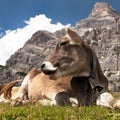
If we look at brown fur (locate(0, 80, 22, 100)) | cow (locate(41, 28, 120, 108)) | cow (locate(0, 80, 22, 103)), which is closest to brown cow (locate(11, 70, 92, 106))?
cow (locate(41, 28, 120, 108))

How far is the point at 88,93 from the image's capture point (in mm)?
13352

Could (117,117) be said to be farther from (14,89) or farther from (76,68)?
(14,89)

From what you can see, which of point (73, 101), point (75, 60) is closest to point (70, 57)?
point (75, 60)

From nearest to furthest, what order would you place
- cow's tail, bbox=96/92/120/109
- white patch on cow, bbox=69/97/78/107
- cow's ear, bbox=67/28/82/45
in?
1. cow's tail, bbox=96/92/120/109
2. white patch on cow, bbox=69/97/78/107
3. cow's ear, bbox=67/28/82/45

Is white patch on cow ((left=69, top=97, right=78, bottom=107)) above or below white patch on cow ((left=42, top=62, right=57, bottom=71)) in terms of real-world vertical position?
below

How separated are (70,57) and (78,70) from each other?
1.94 ft

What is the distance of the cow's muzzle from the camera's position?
40.1 ft

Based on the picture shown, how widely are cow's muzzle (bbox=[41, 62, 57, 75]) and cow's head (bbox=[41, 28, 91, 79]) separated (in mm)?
191

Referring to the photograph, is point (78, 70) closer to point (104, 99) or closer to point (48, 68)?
point (48, 68)

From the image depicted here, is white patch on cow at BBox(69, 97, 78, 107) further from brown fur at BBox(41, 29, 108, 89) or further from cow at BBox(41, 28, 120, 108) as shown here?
brown fur at BBox(41, 29, 108, 89)

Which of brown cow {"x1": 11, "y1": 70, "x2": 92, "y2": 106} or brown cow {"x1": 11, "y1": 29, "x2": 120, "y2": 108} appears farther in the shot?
brown cow {"x1": 11, "y1": 70, "x2": 92, "y2": 106}

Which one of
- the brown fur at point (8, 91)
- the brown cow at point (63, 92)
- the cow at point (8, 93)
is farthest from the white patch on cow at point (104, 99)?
the brown fur at point (8, 91)

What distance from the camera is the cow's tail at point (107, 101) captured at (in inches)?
472

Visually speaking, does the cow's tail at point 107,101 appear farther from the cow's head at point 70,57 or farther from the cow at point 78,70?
the cow's head at point 70,57
